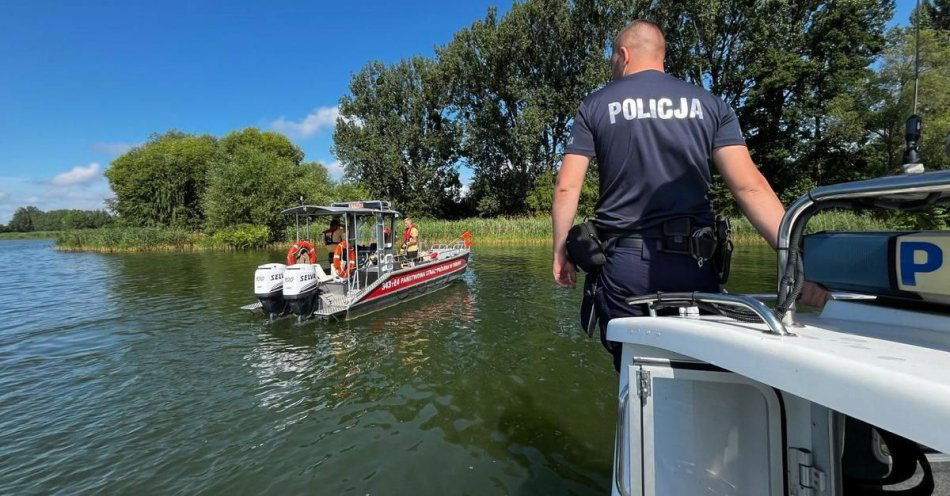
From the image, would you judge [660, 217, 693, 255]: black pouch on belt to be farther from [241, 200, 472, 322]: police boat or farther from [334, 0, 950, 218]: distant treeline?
[334, 0, 950, 218]: distant treeline

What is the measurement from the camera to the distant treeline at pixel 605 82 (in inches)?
1145

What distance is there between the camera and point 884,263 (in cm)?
156

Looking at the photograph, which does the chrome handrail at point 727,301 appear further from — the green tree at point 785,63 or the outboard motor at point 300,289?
the green tree at point 785,63

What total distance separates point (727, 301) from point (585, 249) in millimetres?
662

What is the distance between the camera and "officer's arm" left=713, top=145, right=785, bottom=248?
6.87 ft

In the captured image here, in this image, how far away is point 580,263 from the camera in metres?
Answer: 2.21

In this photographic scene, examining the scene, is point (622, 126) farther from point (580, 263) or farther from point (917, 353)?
point (917, 353)

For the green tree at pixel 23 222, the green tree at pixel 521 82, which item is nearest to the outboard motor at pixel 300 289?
the green tree at pixel 521 82

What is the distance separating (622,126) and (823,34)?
40682 millimetres

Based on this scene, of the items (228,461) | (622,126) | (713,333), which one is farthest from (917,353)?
(228,461)

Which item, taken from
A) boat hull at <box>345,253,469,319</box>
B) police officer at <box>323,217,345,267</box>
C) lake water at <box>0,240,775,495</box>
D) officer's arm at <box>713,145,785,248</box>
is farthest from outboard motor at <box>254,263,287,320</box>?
officer's arm at <box>713,145,785,248</box>

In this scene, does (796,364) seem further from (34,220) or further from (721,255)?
(34,220)

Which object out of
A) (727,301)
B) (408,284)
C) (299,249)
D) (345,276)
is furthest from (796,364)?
(408,284)

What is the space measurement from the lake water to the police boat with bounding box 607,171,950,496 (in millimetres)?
2429
